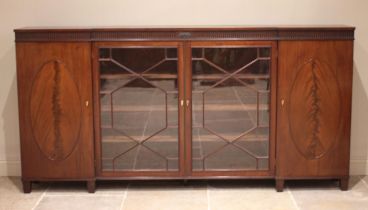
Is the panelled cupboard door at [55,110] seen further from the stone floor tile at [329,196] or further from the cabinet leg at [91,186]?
the stone floor tile at [329,196]

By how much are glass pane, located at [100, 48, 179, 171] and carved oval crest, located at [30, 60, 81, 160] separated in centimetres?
19

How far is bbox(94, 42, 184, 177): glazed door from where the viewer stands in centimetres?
392

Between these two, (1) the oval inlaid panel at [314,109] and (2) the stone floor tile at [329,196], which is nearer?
(2) the stone floor tile at [329,196]

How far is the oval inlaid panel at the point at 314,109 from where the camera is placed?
154 inches

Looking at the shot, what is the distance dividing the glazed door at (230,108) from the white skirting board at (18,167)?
31.5 inches

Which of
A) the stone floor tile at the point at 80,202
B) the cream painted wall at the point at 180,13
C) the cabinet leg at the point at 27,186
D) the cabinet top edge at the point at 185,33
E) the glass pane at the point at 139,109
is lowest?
the stone floor tile at the point at 80,202

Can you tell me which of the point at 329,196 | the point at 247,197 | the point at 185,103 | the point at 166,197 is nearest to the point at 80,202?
the point at 166,197

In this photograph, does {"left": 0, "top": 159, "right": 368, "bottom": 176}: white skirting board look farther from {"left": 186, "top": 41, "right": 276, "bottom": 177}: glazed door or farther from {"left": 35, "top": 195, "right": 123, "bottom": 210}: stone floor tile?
{"left": 186, "top": 41, "right": 276, "bottom": 177}: glazed door

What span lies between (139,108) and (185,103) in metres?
0.31

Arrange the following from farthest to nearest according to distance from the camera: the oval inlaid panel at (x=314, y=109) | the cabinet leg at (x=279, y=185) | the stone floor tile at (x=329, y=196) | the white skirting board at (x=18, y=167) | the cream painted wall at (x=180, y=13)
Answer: the white skirting board at (x=18, y=167) → the cream painted wall at (x=180, y=13) → the cabinet leg at (x=279, y=185) → the oval inlaid panel at (x=314, y=109) → the stone floor tile at (x=329, y=196)

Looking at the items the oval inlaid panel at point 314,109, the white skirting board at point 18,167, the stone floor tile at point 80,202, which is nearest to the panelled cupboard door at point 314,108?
the oval inlaid panel at point 314,109

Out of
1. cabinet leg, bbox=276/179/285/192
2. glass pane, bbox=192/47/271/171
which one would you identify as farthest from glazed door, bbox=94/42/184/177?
cabinet leg, bbox=276/179/285/192

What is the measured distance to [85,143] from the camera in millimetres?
3994

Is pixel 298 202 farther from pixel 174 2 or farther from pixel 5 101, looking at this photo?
pixel 5 101
